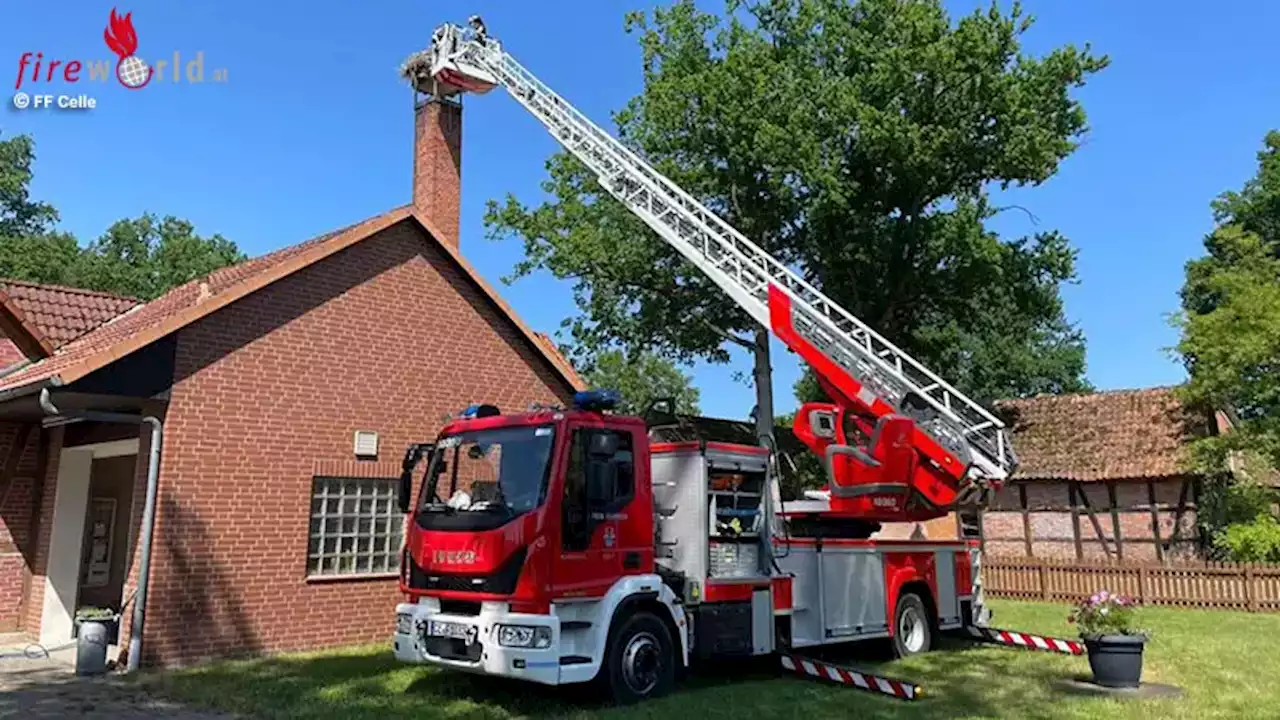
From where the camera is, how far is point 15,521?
1370cm

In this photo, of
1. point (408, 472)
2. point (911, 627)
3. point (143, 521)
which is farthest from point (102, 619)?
point (911, 627)

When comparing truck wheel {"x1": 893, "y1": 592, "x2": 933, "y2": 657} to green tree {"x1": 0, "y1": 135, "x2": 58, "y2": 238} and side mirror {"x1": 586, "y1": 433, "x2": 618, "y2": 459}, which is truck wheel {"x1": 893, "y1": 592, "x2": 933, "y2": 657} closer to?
side mirror {"x1": 586, "y1": 433, "x2": 618, "y2": 459}

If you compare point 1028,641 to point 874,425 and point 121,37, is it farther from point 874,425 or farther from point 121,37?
point 121,37

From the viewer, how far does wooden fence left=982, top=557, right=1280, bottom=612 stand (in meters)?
18.8

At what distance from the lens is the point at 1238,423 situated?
76.7ft

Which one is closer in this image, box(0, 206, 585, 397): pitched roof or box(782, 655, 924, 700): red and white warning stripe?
box(782, 655, 924, 700): red and white warning stripe

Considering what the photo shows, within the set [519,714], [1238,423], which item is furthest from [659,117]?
[519,714]

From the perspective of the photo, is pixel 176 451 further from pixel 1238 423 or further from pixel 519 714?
pixel 1238 423

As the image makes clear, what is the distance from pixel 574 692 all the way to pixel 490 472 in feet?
7.61

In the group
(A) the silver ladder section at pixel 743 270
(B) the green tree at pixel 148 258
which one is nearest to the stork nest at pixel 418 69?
(A) the silver ladder section at pixel 743 270

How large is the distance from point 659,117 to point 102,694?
22.5 m

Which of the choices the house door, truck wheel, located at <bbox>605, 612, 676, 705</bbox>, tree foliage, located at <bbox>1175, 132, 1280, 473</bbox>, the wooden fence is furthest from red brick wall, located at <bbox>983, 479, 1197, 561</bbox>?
the house door

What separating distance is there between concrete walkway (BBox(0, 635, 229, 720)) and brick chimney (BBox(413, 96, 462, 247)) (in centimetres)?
946

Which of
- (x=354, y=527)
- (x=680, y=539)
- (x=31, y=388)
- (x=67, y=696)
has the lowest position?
(x=67, y=696)
